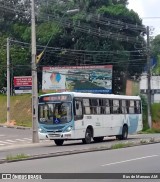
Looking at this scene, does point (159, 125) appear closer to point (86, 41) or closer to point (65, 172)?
point (86, 41)

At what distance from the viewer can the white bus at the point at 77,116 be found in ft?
90.5

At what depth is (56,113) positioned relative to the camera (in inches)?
1097

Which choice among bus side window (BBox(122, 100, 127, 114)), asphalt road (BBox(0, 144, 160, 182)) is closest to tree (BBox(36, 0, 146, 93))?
bus side window (BBox(122, 100, 127, 114))

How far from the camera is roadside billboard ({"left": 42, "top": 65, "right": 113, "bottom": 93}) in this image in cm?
5275

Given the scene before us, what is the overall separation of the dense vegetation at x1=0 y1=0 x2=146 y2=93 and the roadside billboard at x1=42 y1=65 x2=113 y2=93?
3.26 metres

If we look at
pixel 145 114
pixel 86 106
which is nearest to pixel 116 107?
pixel 86 106

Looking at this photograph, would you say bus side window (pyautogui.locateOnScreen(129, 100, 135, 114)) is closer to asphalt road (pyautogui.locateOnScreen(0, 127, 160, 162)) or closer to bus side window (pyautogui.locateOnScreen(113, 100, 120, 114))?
bus side window (pyautogui.locateOnScreen(113, 100, 120, 114))

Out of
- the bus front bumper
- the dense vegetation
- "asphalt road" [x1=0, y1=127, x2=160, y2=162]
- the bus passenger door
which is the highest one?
the dense vegetation

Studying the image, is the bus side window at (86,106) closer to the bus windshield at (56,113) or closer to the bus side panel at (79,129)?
the bus side panel at (79,129)

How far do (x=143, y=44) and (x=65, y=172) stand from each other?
47.1 metres

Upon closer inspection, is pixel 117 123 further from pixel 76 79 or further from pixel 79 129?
pixel 76 79

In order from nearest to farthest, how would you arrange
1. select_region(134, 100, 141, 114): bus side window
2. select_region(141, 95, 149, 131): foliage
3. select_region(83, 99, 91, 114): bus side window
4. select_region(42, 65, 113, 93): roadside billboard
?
1. select_region(83, 99, 91, 114): bus side window
2. select_region(134, 100, 141, 114): bus side window
3. select_region(141, 95, 149, 131): foliage
4. select_region(42, 65, 113, 93): roadside billboard

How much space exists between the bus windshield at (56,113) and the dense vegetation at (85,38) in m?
26.9

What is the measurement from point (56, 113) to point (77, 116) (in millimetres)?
1165
